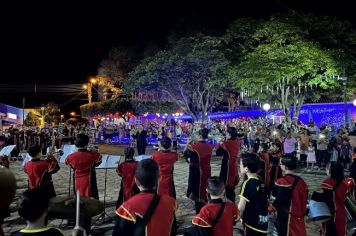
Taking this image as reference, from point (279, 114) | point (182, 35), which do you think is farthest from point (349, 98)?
point (182, 35)

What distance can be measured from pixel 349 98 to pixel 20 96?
55.4 m

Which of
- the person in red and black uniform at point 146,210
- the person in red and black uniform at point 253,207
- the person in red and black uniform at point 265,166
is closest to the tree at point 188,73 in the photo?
the person in red and black uniform at point 265,166

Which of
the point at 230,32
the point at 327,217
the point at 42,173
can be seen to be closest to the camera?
the point at 327,217

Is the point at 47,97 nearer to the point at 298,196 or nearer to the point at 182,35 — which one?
the point at 182,35

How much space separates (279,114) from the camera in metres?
28.5

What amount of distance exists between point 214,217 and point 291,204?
1.65m

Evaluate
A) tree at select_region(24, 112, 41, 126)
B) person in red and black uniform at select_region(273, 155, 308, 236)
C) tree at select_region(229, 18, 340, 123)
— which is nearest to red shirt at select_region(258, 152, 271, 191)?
person in red and black uniform at select_region(273, 155, 308, 236)

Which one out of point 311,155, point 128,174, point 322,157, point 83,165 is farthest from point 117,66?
point 83,165

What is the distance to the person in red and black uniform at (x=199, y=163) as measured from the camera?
8.45 metres

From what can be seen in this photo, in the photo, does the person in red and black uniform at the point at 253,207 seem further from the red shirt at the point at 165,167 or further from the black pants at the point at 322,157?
the black pants at the point at 322,157

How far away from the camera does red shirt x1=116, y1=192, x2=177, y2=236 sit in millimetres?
3389

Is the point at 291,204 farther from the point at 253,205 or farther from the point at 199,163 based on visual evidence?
the point at 199,163

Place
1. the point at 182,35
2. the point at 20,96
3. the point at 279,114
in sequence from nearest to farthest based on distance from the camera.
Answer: the point at 279,114
the point at 182,35
the point at 20,96

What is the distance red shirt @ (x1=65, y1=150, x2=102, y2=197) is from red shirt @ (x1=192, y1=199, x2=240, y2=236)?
3327 millimetres
